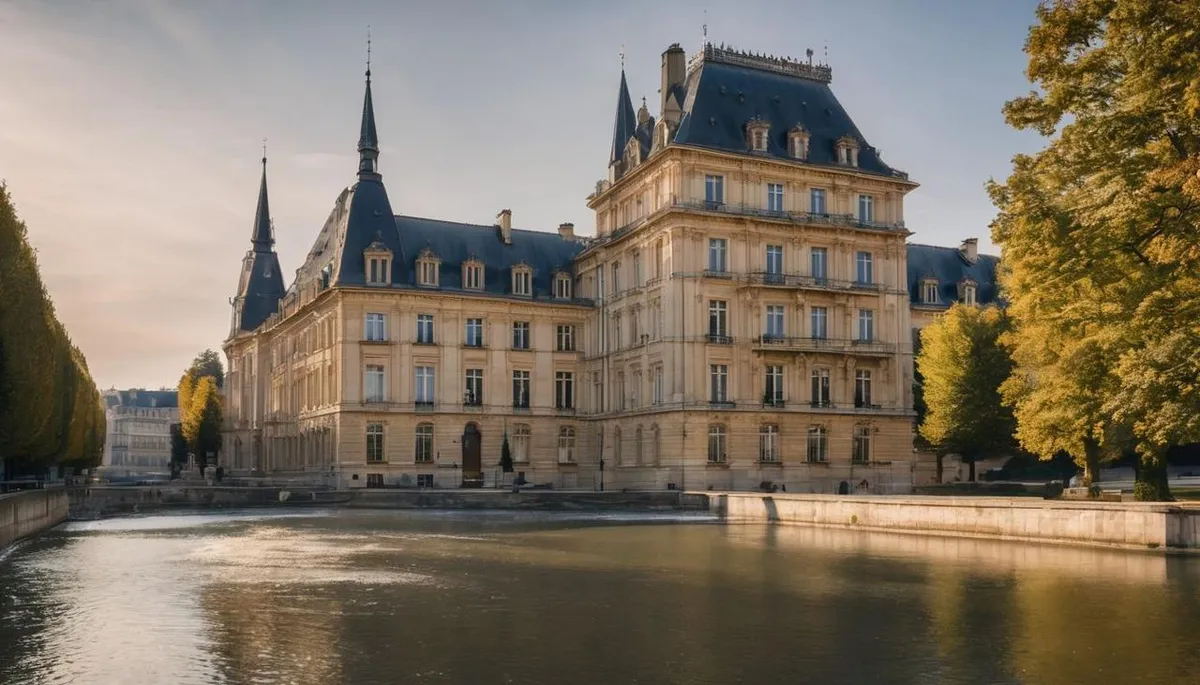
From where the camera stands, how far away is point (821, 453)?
64.2 meters

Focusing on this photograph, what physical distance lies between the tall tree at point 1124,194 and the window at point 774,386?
30049mm

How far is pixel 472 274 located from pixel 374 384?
368 inches

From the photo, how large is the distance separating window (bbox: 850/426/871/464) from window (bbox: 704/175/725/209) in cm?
1477

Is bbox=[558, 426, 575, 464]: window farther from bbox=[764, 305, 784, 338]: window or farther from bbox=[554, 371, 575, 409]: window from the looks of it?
bbox=[764, 305, 784, 338]: window

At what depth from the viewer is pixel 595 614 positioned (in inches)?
759

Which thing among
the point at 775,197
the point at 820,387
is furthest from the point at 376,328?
the point at 820,387

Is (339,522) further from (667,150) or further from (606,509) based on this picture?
(667,150)

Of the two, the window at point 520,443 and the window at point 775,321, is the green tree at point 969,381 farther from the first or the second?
the window at point 520,443

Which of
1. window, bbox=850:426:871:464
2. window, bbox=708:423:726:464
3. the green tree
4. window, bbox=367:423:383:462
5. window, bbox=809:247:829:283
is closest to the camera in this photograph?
window, bbox=708:423:726:464

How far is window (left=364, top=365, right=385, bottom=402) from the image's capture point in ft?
224

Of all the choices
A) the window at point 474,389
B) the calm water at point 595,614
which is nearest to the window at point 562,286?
the window at point 474,389

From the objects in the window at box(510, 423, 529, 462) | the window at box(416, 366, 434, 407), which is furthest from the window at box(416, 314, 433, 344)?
the window at box(510, 423, 529, 462)

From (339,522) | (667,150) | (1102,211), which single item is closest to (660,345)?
(667,150)

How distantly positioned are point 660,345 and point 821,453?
10.8 meters
